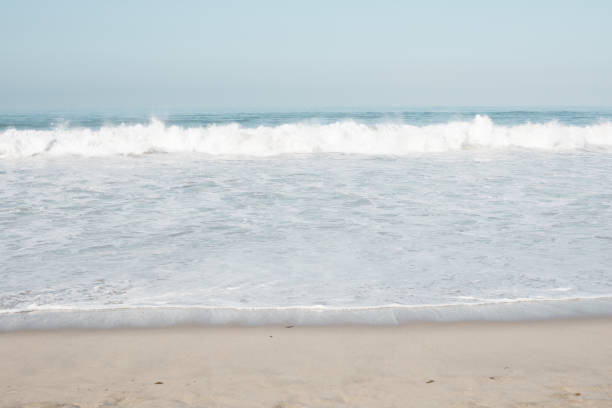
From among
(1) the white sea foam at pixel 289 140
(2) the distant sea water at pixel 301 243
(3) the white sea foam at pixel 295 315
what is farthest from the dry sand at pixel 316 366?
(1) the white sea foam at pixel 289 140

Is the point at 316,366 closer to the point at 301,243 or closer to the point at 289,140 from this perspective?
the point at 301,243

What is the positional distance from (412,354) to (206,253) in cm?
265

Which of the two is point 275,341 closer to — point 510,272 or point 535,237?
point 510,272

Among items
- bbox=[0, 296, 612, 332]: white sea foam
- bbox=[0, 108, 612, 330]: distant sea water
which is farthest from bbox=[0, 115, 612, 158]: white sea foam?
bbox=[0, 296, 612, 332]: white sea foam

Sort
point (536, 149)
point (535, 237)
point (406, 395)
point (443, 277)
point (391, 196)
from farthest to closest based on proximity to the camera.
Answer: point (536, 149) → point (391, 196) → point (535, 237) → point (443, 277) → point (406, 395)

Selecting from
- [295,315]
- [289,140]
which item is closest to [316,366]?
[295,315]

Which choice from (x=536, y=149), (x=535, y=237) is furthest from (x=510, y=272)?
(x=536, y=149)

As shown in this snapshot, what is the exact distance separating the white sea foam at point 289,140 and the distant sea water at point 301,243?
3.26 m

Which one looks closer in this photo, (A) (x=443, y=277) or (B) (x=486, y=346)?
(B) (x=486, y=346)

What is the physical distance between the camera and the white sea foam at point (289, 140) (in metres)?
15.9

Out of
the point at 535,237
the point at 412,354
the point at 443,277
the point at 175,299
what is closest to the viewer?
the point at 412,354

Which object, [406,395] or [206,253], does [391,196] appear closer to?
[206,253]

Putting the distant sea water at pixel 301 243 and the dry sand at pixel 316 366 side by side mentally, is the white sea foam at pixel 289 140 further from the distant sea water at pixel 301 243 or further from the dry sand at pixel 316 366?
the dry sand at pixel 316 366

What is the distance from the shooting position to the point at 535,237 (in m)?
5.76
